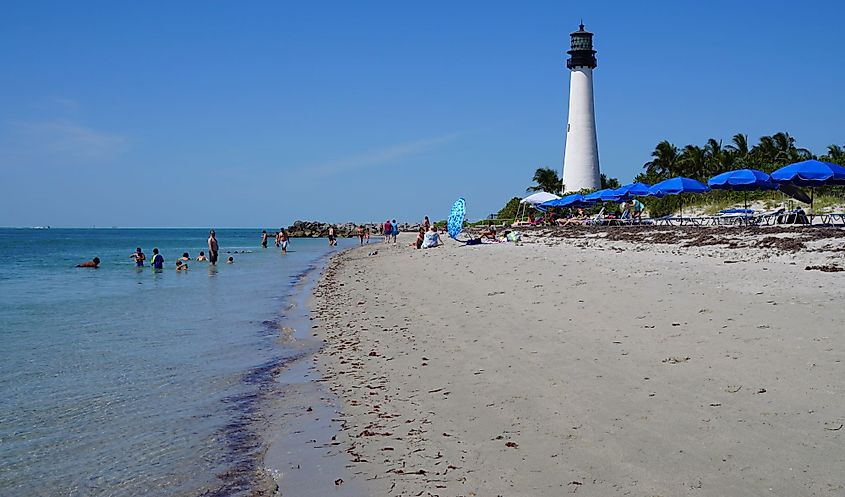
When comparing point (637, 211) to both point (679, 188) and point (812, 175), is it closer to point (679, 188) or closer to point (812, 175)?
point (679, 188)

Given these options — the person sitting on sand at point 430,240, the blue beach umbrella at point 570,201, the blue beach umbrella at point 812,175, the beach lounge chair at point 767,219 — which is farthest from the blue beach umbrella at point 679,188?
the person sitting on sand at point 430,240

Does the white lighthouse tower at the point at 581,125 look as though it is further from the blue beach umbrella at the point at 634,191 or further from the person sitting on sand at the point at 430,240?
the person sitting on sand at the point at 430,240

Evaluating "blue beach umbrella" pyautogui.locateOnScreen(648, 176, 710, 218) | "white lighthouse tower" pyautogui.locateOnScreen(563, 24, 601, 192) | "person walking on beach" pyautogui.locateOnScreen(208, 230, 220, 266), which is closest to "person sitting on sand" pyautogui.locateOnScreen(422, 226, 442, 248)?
"person walking on beach" pyautogui.locateOnScreen(208, 230, 220, 266)

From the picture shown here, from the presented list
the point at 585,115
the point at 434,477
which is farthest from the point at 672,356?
the point at 585,115

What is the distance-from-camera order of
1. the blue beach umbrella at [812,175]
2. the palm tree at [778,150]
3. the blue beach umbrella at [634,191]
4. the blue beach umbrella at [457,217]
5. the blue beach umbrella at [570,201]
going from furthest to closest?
the palm tree at [778,150] < the blue beach umbrella at [570,201] < the blue beach umbrella at [634,191] < the blue beach umbrella at [457,217] < the blue beach umbrella at [812,175]

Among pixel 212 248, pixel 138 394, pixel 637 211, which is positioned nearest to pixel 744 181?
pixel 637 211

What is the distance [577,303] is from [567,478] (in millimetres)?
6173

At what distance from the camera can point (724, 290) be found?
9.80m

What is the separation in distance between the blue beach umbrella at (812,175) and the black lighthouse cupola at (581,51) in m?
31.2

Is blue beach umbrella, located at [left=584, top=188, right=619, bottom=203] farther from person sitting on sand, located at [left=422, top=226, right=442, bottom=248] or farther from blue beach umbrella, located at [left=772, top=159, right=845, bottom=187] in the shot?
blue beach umbrella, located at [left=772, top=159, right=845, bottom=187]

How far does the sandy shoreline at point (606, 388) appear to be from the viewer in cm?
426

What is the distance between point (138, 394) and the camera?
7.71 meters

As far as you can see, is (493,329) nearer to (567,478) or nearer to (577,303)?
Result: (577,303)

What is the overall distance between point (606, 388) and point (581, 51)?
5109cm
